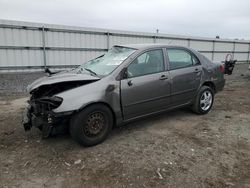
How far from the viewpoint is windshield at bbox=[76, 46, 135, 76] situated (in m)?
4.14

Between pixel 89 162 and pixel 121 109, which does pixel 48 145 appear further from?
pixel 121 109

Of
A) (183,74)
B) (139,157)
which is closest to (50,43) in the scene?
(183,74)

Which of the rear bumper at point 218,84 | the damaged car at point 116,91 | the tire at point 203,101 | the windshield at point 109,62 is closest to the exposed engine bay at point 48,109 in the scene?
the damaged car at point 116,91

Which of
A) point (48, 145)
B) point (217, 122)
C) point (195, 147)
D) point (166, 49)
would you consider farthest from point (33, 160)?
point (217, 122)

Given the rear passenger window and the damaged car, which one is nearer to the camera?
the damaged car

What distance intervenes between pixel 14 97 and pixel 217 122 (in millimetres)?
5813

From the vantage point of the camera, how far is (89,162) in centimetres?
336

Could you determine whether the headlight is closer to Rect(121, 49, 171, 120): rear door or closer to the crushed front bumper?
the crushed front bumper

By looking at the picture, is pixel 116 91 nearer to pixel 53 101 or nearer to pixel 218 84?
pixel 53 101

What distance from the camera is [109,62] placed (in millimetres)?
4406

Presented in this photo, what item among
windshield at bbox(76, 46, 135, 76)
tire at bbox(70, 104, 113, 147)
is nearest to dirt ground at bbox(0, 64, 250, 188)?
tire at bbox(70, 104, 113, 147)

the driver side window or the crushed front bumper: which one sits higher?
the driver side window

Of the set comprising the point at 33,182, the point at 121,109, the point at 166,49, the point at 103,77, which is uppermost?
the point at 166,49

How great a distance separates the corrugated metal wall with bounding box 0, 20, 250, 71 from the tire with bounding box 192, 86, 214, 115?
7.81 meters
